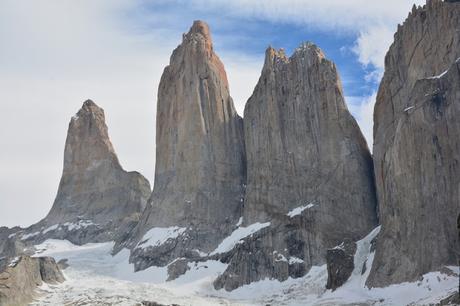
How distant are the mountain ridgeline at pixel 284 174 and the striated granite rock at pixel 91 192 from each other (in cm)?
29

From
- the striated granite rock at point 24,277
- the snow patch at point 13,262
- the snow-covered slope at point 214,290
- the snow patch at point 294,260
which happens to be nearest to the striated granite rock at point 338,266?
the snow-covered slope at point 214,290

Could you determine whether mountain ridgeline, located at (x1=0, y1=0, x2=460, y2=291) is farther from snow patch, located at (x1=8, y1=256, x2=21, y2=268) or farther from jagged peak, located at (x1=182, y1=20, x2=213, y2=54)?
snow patch, located at (x1=8, y1=256, x2=21, y2=268)

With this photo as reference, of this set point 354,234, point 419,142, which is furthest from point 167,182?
point 419,142

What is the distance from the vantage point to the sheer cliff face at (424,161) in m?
117

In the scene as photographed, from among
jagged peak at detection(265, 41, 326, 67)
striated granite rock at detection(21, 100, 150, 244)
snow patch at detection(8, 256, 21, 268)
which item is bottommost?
snow patch at detection(8, 256, 21, 268)

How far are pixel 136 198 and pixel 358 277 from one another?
236 feet

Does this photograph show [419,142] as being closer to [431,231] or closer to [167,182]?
[431,231]

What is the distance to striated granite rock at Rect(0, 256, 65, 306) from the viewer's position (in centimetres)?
13025

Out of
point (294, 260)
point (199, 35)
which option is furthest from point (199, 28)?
point (294, 260)

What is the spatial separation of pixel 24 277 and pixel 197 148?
143 ft

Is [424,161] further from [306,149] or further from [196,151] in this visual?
[196,151]

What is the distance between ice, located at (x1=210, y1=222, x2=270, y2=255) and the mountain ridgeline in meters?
0.38

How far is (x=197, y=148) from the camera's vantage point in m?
168

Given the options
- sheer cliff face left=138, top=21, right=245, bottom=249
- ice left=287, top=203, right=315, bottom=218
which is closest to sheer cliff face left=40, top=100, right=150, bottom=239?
sheer cliff face left=138, top=21, right=245, bottom=249
